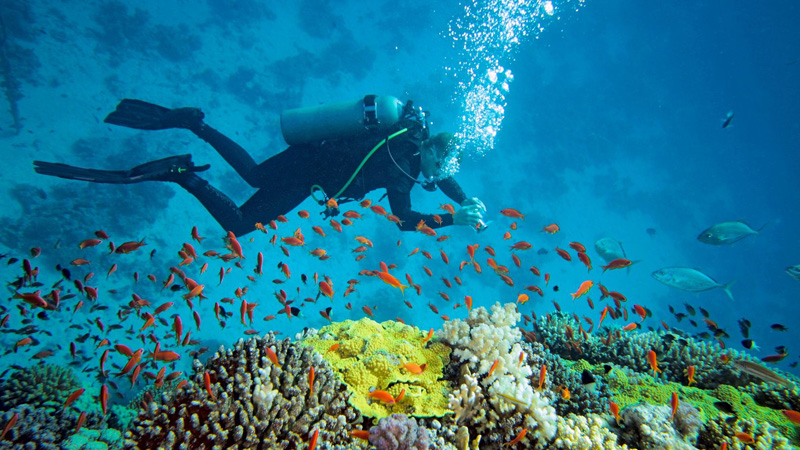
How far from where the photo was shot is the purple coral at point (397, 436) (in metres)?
2.37

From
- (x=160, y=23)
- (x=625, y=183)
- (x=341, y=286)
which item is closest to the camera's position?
(x=341, y=286)

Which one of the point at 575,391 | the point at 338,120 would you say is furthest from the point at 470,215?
the point at 338,120

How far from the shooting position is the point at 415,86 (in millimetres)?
38688

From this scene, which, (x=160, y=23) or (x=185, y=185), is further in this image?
(x=160, y=23)

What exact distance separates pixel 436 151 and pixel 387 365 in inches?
215

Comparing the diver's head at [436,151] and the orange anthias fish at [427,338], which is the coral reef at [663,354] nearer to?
the orange anthias fish at [427,338]

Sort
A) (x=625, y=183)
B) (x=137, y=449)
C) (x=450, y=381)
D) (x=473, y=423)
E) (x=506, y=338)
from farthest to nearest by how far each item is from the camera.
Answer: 1. (x=625, y=183)
2. (x=506, y=338)
3. (x=450, y=381)
4. (x=473, y=423)
5. (x=137, y=449)

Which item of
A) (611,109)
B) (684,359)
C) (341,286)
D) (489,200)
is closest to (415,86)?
(489,200)

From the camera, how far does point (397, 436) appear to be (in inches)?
94.9

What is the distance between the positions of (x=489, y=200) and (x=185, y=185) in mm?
36177

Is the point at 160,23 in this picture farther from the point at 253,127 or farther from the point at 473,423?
the point at 473,423

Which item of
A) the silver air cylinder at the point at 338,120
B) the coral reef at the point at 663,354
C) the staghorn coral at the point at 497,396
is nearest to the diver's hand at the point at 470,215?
the coral reef at the point at 663,354

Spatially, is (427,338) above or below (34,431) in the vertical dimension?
above

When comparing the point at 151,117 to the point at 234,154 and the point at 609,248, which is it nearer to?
the point at 234,154
